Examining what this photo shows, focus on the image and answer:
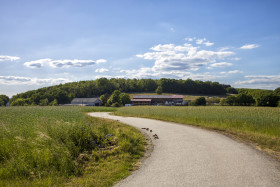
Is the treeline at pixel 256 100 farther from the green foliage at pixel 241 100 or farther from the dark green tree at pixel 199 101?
the dark green tree at pixel 199 101

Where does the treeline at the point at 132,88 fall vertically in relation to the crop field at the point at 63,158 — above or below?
above

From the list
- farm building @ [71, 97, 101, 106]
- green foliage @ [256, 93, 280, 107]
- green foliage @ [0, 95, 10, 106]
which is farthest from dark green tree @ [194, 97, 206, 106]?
green foliage @ [0, 95, 10, 106]

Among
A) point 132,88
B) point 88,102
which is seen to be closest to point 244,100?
point 88,102

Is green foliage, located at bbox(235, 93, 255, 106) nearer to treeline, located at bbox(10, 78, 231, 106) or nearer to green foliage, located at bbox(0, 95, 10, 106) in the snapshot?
treeline, located at bbox(10, 78, 231, 106)

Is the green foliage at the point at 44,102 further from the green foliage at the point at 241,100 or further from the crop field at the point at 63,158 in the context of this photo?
the crop field at the point at 63,158

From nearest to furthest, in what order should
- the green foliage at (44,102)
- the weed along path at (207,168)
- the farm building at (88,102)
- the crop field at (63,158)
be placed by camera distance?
the weed along path at (207,168)
the crop field at (63,158)
the green foliage at (44,102)
the farm building at (88,102)

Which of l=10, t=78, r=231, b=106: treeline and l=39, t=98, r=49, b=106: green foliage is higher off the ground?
l=10, t=78, r=231, b=106: treeline

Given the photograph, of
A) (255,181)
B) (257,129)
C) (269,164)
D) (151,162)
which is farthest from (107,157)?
(257,129)

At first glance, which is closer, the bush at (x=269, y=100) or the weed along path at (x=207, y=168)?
the weed along path at (x=207, y=168)

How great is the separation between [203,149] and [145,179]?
421 centimetres

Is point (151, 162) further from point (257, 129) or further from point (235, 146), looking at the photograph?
point (257, 129)

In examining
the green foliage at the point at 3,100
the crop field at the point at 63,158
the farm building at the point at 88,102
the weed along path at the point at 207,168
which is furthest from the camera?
the green foliage at the point at 3,100

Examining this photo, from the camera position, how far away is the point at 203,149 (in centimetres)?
909

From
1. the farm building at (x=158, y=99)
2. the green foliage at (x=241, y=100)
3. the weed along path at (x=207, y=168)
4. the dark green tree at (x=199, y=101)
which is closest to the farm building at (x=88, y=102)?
the farm building at (x=158, y=99)
